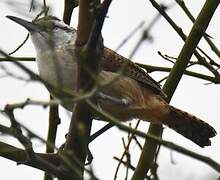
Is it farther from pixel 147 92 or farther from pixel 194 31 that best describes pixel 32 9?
pixel 147 92

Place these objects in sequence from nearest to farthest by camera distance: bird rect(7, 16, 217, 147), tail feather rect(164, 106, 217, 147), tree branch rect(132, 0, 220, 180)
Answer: tree branch rect(132, 0, 220, 180), bird rect(7, 16, 217, 147), tail feather rect(164, 106, 217, 147)

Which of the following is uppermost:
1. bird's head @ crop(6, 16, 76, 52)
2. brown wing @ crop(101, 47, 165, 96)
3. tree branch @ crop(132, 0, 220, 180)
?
bird's head @ crop(6, 16, 76, 52)

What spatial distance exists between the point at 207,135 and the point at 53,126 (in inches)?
60.7

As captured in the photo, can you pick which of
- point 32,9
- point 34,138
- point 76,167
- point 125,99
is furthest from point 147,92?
point 34,138

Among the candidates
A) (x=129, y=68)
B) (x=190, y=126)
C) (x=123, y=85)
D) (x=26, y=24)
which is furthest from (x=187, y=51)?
(x=26, y=24)

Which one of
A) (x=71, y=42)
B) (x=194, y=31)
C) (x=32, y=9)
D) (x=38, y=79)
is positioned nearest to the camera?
(x=38, y=79)

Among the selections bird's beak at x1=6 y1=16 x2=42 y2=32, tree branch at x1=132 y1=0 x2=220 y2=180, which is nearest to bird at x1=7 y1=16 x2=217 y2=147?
bird's beak at x1=6 y1=16 x2=42 y2=32

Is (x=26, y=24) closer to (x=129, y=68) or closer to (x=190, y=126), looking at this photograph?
(x=129, y=68)

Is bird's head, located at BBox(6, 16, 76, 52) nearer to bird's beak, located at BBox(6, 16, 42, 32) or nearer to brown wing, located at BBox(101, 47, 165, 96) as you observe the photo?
bird's beak, located at BBox(6, 16, 42, 32)

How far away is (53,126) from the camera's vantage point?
4629 mm

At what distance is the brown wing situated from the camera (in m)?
5.22

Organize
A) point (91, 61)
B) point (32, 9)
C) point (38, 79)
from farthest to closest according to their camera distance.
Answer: point (32, 9) → point (91, 61) → point (38, 79)

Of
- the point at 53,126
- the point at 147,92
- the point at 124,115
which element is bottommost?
the point at 53,126

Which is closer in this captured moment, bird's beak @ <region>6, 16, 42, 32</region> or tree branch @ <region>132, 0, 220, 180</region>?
tree branch @ <region>132, 0, 220, 180</region>
